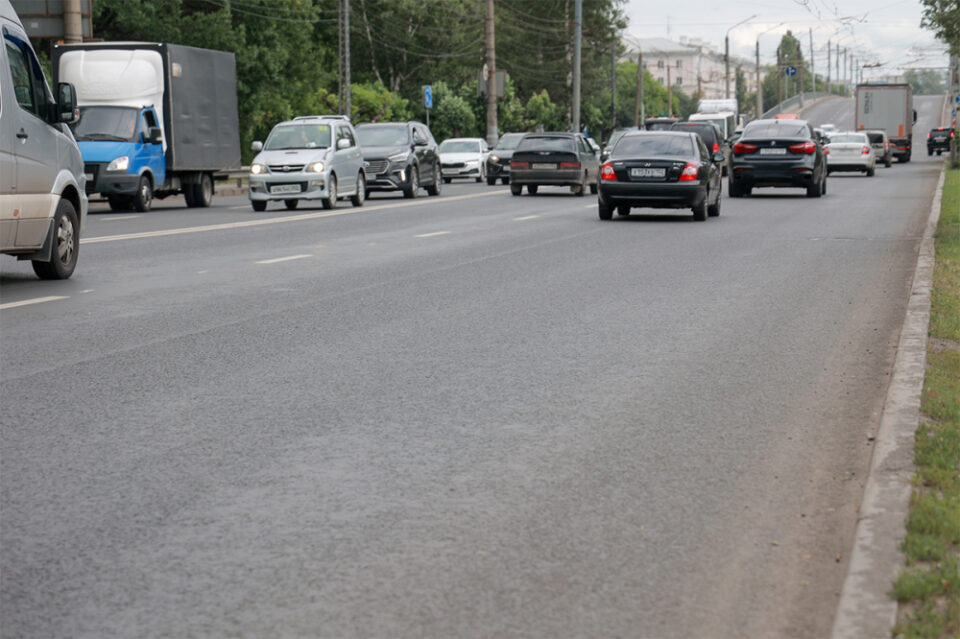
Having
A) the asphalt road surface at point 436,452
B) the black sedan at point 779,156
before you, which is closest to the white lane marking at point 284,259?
the asphalt road surface at point 436,452

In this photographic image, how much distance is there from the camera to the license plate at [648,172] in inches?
912

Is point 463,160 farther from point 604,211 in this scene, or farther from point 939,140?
point 939,140

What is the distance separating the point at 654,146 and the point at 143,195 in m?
10.7

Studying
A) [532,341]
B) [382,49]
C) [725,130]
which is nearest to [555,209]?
[532,341]

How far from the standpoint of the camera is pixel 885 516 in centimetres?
469

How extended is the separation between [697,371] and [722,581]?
12.7 ft

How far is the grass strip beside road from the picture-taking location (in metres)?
3.74

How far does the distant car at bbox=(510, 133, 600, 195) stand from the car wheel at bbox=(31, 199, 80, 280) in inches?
843

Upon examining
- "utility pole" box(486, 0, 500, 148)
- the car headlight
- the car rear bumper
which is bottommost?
the car rear bumper

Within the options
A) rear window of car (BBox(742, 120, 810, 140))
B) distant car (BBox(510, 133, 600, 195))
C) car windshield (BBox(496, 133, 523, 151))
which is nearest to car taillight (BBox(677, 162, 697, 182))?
rear window of car (BBox(742, 120, 810, 140))

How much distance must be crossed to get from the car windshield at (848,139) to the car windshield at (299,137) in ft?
82.8

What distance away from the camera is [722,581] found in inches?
169

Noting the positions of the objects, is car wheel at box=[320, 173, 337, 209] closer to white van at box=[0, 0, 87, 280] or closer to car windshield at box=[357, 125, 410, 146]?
car windshield at box=[357, 125, 410, 146]

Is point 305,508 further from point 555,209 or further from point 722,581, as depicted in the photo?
point 555,209
